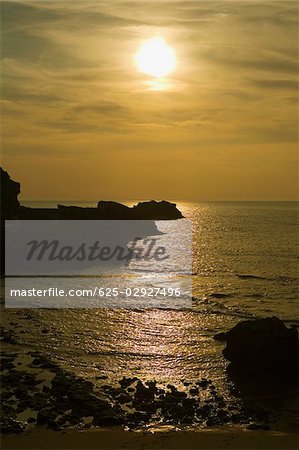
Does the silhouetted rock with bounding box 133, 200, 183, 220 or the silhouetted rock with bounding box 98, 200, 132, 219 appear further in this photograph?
the silhouetted rock with bounding box 133, 200, 183, 220

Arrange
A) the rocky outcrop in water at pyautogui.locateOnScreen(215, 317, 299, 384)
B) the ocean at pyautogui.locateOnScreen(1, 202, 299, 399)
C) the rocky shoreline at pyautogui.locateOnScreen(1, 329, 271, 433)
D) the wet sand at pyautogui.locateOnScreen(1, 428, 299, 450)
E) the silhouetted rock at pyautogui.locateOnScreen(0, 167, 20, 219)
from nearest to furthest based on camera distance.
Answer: the wet sand at pyautogui.locateOnScreen(1, 428, 299, 450), the rocky shoreline at pyautogui.locateOnScreen(1, 329, 271, 433), the rocky outcrop in water at pyautogui.locateOnScreen(215, 317, 299, 384), the ocean at pyautogui.locateOnScreen(1, 202, 299, 399), the silhouetted rock at pyautogui.locateOnScreen(0, 167, 20, 219)

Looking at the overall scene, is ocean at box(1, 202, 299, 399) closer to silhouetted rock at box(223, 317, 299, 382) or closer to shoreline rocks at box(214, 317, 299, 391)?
shoreline rocks at box(214, 317, 299, 391)

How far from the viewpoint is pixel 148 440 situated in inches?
→ 810

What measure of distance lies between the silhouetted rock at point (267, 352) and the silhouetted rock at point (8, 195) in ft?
217

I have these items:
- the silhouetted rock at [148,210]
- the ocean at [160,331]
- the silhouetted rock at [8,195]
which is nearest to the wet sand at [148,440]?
the ocean at [160,331]

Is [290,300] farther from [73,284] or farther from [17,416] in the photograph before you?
[17,416]

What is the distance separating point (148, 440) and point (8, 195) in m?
77.7

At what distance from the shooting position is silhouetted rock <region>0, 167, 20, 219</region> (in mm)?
90044

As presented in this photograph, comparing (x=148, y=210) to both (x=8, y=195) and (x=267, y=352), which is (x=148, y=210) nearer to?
(x=8, y=195)

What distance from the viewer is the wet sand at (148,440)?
20.0 meters

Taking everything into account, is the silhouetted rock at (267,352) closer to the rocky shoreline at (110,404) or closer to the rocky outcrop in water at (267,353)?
the rocky outcrop in water at (267,353)

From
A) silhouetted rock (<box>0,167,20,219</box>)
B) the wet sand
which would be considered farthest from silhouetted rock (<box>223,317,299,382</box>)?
silhouetted rock (<box>0,167,20,219</box>)

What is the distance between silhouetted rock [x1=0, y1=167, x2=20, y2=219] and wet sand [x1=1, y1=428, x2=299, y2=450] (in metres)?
71.6

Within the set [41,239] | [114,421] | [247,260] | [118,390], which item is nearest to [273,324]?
[118,390]
